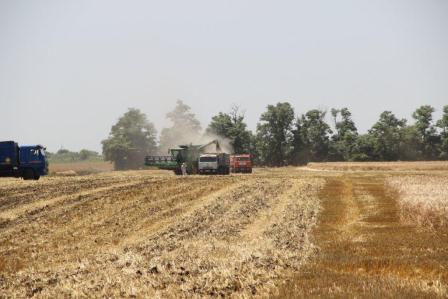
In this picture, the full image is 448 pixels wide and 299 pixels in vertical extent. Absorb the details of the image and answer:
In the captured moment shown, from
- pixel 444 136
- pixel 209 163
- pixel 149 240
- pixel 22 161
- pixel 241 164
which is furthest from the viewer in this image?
pixel 444 136

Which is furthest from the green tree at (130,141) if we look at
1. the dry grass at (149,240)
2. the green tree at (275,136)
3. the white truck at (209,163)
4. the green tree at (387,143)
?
the dry grass at (149,240)

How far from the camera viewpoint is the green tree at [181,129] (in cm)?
14712

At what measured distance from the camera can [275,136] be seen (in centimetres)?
12369

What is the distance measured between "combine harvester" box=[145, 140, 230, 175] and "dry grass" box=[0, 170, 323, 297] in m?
21.9

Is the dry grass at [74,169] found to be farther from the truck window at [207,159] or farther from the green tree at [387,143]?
the green tree at [387,143]

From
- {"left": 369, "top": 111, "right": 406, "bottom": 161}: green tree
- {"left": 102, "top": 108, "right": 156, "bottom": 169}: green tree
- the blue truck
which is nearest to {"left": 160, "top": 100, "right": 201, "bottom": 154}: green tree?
{"left": 102, "top": 108, "right": 156, "bottom": 169}: green tree

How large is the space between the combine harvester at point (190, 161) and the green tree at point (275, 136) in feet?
200

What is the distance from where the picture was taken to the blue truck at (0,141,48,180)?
1715 inches

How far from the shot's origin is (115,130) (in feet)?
438

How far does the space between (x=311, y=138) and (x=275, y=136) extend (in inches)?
368

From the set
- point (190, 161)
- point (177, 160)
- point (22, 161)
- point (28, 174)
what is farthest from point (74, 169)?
point (22, 161)

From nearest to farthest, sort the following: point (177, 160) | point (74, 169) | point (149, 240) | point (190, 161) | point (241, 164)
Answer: point (149, 240) < point (177, 160) < point (190, 161) < point (241, 164) < point (74, 169)

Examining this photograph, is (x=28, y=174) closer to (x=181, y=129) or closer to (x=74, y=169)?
(x=74, y=169)

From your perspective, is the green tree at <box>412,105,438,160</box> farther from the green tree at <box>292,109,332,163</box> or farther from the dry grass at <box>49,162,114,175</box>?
Result: the dry grass at <box>49,162,114,175</box>
